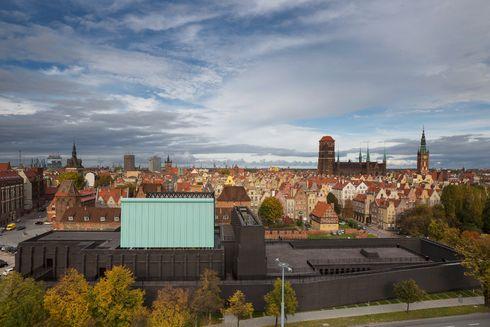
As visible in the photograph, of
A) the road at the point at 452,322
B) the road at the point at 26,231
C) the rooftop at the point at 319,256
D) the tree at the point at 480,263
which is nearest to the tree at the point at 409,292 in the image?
the road at the point at 452,322

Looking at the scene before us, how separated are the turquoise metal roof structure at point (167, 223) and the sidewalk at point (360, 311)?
10.9 metres

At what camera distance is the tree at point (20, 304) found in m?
25.4

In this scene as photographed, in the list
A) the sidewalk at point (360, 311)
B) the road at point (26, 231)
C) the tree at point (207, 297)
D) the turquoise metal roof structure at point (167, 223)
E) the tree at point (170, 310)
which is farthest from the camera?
the road at point (26, 231)

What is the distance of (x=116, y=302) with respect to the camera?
32.5 m

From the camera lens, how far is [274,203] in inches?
3656

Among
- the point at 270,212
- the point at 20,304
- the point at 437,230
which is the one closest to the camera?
the point at 20,304

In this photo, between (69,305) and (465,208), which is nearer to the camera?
(69,305)

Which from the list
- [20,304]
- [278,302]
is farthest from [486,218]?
[20,304]

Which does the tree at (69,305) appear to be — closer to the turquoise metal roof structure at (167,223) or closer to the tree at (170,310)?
the tree at (170,310)

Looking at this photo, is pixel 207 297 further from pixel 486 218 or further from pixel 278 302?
pixel 486 218

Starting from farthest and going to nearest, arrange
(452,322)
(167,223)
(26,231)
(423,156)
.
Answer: (423,156) < (26,231) < (167,223) < (452,322)

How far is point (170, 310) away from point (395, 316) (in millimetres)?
25942

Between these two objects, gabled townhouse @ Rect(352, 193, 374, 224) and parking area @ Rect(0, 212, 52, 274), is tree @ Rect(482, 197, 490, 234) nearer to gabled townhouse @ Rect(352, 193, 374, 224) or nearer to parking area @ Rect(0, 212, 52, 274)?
gabled townhouse @ Rect(352, 193, 374, 224)

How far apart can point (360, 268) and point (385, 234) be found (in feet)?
142
